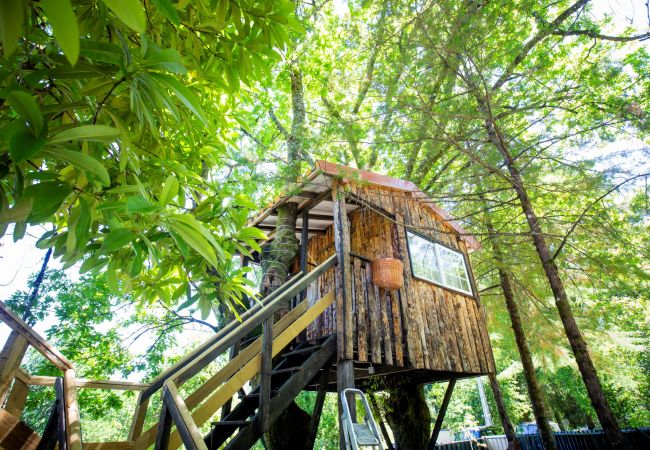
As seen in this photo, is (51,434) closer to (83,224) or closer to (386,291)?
(83,224)

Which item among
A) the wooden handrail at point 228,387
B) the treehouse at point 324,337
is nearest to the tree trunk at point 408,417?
the treehouse at point 324,337

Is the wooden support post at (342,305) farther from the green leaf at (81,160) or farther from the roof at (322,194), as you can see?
the green leaf at (81,160)

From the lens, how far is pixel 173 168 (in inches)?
A: 49.7

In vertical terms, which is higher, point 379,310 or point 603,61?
point 603,61

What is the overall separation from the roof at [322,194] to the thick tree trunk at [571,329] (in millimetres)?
890

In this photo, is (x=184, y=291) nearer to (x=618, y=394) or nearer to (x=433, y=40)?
(x=433, y=40)

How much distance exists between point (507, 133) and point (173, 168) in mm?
5193

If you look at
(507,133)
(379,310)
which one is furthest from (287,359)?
(507,133)

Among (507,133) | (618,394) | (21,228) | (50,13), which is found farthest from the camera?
(618,394)

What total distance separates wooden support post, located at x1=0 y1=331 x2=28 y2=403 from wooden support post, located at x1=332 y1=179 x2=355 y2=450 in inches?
115

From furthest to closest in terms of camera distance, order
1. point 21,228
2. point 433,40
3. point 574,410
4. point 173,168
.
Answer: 1. point 574,410
2. point 433,40
3. point 173,168
4. point 21,228

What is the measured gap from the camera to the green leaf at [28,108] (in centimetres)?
69

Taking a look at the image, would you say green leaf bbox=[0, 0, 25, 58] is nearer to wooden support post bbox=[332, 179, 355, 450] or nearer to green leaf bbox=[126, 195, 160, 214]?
green leaf bbox=[126, 195, 160, 214]

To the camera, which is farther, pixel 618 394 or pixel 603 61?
pixel 618 394
